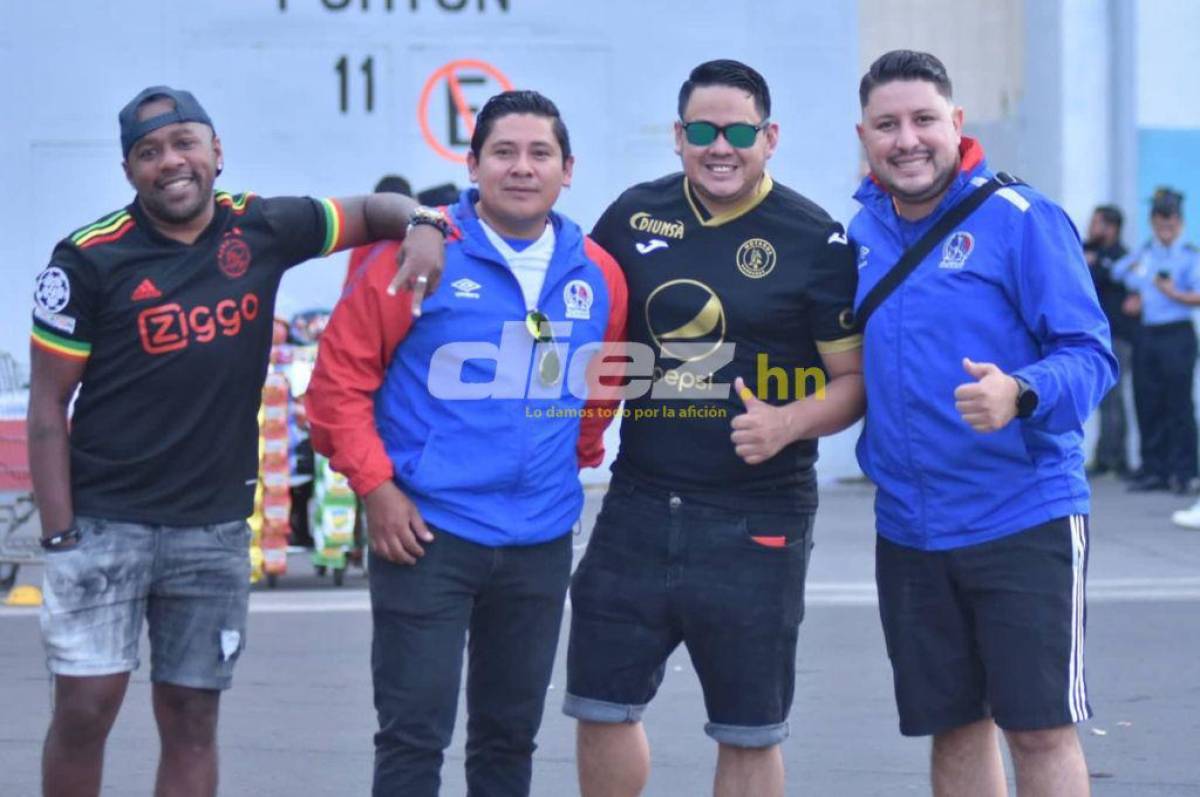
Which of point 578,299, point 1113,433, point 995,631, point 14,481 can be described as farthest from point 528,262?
point 1113,433

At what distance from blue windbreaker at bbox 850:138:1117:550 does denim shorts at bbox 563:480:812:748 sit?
0.43m

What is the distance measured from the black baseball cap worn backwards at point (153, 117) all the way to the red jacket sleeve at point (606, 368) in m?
1.12

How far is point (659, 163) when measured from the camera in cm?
1580

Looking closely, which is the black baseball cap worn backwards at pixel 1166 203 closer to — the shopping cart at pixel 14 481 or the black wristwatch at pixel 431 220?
the shopping cart at pixel 14 481

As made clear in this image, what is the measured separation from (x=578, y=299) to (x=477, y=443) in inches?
19.2

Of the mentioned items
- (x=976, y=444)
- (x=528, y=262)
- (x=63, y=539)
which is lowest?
(x=63, y=539)

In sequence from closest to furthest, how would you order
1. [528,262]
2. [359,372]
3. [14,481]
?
[359,372]
[528,262]
[14,481]

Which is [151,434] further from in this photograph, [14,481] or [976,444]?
[14,481]

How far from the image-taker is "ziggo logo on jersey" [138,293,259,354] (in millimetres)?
4906

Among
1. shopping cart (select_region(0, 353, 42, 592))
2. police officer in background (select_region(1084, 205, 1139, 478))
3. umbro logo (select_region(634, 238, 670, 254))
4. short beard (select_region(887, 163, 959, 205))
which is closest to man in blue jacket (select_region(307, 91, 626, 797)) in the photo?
umbro logo (select_region(634, 238, 670, 254))

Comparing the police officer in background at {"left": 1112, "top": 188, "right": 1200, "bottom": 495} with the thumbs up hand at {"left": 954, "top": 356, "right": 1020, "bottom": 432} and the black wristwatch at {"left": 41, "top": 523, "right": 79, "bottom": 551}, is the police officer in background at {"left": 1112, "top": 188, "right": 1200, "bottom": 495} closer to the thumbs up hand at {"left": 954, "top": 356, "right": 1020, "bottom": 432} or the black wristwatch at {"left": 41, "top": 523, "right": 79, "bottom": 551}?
the thumbs up hand at {"left": 954, "top": 356, "right": 1020, "bottom": 432}

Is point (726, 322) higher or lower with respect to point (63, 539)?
higher

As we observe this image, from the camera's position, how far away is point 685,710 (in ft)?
25.6

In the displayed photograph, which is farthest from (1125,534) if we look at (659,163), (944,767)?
(944,767)
